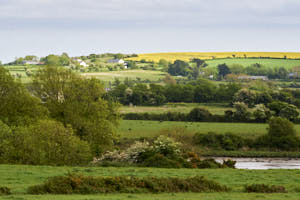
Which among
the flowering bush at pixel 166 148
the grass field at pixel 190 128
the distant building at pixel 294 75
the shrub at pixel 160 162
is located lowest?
the distant building at pixel 294 75

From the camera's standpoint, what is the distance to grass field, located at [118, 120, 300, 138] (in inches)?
3049

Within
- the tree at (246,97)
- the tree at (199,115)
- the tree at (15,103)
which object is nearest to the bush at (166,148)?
the tree at (15,103)

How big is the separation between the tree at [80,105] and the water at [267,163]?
45.8 feet

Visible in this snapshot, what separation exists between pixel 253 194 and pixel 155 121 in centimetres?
6887

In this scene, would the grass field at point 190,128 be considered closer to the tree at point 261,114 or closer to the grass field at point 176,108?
the tree at point 261,114

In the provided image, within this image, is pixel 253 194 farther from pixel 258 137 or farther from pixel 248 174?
pixel 258 137

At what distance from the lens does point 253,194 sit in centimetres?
2334

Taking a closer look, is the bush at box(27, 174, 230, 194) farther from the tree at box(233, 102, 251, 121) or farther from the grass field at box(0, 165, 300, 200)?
the tree at box(233, 102, 251, 121)

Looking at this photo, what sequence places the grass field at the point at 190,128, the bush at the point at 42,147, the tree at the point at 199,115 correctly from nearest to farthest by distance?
the bush at the point at 42,147
the grass field at the point at 190,128
the tree at the point at 199,115

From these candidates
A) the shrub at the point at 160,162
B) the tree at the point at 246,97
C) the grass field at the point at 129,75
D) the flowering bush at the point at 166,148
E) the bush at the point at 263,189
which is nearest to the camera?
the bush at the point at 263,189

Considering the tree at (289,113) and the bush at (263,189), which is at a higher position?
the bush at (263,189)

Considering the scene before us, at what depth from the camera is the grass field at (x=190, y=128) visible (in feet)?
254

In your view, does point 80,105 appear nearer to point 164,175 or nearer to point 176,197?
point 164,175

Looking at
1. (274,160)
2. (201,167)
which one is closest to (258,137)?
(274,160)
